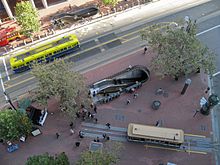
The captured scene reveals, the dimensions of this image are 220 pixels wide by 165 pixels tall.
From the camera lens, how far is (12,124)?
41.6m

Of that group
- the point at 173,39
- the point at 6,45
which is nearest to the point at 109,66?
the point at 173,39

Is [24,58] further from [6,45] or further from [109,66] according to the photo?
[109,66]

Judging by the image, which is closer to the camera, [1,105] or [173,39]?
[173,39]

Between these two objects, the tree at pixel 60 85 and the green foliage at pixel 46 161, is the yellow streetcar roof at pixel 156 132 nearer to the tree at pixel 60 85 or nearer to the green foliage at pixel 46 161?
the tree at pixel 60 85

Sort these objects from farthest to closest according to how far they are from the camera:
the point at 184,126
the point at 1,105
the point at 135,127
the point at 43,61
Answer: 1. the point at 43,61
2. the point at 1,105
3. the point at 184,126
4. the point at 135,127

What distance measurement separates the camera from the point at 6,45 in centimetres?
6209

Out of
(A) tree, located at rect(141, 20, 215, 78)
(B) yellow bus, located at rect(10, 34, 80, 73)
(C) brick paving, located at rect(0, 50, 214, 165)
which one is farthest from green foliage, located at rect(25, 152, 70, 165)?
(B) yellow bus, located at rect(10, 34, 80, 73)

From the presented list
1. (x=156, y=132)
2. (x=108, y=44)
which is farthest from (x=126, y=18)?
(x=156, y=132)

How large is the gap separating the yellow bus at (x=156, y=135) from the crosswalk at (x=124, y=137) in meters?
1.77

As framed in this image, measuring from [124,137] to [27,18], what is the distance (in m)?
32.2

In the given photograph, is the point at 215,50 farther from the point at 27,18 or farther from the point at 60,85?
the point at 27,18

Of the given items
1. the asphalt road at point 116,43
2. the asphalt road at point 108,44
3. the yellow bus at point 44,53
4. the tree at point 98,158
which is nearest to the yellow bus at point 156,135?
the tree at point 98,158

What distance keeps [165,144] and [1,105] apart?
31.4 m

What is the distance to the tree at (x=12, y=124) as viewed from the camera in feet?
136
